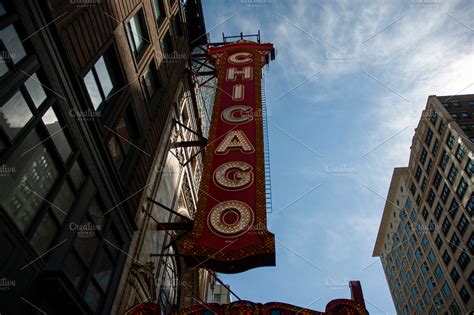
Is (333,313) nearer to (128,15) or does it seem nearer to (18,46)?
(18,46)

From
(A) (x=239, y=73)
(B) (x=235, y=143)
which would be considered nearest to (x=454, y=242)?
(A) (x=239, y=73)

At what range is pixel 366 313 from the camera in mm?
8898

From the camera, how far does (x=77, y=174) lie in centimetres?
1007

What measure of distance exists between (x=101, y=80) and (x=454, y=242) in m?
59.7

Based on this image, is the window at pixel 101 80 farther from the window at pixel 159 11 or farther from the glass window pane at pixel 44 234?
the window at pixel 159 11

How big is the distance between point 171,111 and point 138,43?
4277mm

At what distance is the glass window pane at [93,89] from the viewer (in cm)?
1155

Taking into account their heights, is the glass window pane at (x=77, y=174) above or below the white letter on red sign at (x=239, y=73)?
below

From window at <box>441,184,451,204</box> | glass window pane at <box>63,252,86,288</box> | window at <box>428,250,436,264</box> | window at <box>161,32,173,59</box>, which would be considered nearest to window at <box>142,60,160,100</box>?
window at <box>161,32,173,59</box>

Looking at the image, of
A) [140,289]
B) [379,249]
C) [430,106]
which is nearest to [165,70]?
[140,289]

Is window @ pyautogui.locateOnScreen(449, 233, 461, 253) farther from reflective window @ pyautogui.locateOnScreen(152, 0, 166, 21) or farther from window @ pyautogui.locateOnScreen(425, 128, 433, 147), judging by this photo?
reflective window @ pyautogui.locateOnScreen(152, 0, 166, 21)

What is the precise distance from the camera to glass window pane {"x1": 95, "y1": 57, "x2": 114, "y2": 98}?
12.4 metres

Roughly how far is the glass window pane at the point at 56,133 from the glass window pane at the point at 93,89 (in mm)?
2531

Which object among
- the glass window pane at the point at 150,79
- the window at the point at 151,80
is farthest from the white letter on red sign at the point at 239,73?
the glass window pane at the point at 150,79
